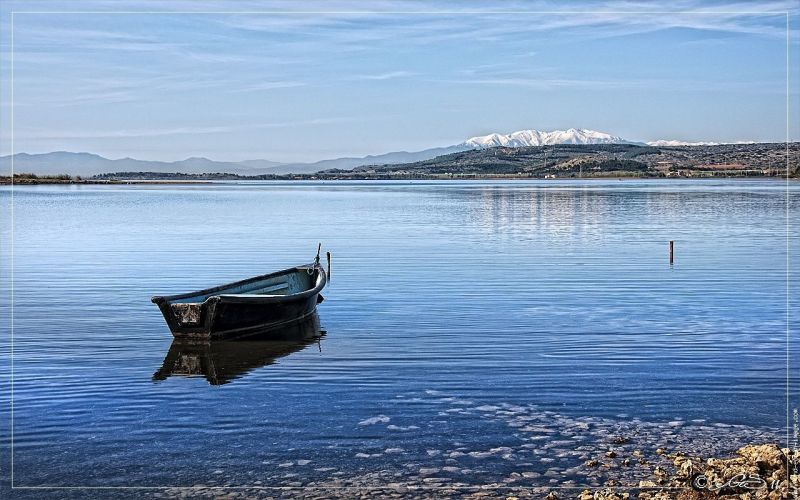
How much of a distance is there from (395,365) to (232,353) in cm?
374

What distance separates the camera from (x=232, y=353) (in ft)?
61.5

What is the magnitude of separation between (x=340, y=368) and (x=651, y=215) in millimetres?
59078

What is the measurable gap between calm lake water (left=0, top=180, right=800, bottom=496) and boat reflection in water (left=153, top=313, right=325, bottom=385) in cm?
16

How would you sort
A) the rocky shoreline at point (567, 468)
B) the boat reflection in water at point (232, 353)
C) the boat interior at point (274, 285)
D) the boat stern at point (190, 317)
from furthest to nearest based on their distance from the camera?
the boat interior at point (274, 285) < the boat stern at point (190, 317) < the boat reflection in water at point (232, 353) < the rocky shoreline at point (567, 468)

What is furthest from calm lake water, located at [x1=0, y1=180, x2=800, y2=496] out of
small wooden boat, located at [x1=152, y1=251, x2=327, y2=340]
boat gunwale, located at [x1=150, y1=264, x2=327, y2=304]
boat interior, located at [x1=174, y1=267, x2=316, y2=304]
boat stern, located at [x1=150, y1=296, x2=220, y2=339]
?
boat interior, located at [x1=174, y1=267, x2=316, y2=304]

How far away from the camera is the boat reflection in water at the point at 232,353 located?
55.8ft

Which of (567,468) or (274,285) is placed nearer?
(567,468)

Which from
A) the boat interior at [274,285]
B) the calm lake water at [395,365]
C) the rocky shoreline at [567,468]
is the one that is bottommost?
the rocky shoreline at [567,468]

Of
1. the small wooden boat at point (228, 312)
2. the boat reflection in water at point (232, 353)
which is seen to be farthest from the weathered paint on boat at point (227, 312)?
the boat reflection in water at point (232, 353)

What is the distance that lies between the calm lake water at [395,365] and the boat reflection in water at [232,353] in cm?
16

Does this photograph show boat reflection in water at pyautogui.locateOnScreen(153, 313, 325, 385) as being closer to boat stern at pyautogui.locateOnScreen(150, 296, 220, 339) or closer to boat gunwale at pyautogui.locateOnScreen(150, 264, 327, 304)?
boat stern at pyautogui.locateOnScreen(150, 296, 220, 339)

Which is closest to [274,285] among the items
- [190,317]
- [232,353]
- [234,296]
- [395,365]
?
[234,296]

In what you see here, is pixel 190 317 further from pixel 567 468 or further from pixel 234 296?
pixel 567 468

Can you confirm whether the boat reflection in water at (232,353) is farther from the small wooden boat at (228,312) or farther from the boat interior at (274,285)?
the boat interior at (274,285)
